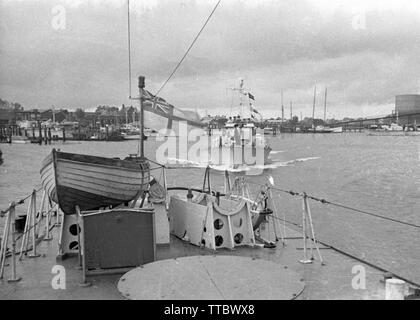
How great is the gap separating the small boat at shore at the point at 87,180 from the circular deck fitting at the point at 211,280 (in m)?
2.48

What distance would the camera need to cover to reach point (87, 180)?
9.63 metres

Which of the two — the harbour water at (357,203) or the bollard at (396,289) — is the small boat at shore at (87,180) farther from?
the harbour water at (357,203)

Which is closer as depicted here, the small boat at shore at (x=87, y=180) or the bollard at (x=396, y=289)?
the bollard at (x=396, y=289)

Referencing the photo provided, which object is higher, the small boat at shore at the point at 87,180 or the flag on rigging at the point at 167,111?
the flag on rigging at the point at 167,111

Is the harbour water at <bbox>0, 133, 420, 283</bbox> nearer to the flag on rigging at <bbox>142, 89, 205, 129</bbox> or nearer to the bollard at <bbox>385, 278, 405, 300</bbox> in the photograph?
the flag on rigging at <bbox>142, 89, 205, 129</bbox>

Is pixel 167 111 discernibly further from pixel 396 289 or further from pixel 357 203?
pixel 357 203

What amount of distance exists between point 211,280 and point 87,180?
12.7 ft

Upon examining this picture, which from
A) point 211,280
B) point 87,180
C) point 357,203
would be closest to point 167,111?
point 87,180

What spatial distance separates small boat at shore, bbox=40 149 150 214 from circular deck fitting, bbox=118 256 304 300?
2.48 meters

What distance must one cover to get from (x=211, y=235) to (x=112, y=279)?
2742mm

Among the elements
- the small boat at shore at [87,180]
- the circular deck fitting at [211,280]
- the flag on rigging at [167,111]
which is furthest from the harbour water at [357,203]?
the small boat at shore at [87,180]

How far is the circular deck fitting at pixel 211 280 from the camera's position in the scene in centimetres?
661
